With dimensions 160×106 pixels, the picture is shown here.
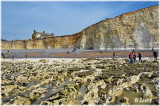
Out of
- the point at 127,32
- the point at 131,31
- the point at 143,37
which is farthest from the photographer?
the point at 127,32

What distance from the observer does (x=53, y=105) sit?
3607 millimetres

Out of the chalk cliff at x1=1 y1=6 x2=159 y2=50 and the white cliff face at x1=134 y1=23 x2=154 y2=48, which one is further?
the chalk cliff at x1=1 y1=6 x2=159 y2=50

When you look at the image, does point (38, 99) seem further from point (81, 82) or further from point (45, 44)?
point (45, 44)

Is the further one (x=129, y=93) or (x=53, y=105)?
(x=129, y=93)

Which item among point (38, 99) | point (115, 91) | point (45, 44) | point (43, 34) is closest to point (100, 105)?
point (115, 91)

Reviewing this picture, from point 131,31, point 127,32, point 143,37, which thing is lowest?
point 143,37

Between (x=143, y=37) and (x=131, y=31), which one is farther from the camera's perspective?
(x=131, y=31)

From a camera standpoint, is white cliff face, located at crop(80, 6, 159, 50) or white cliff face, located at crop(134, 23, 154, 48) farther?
white cliff face, located at crop(80, 6, 159, 50)

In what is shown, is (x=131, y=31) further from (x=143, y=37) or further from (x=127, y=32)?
(x=143, y=37)

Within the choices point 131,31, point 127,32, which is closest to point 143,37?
point 131,31

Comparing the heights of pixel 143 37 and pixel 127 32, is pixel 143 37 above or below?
below

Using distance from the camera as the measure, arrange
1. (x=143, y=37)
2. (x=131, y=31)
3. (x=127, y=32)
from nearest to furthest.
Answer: (x=143, y=37), (x=131, y=31), (x=127, y=32)

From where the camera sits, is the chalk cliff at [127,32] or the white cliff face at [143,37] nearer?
the white cliff face at [143,37]

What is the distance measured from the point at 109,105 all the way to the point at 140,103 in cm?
97
